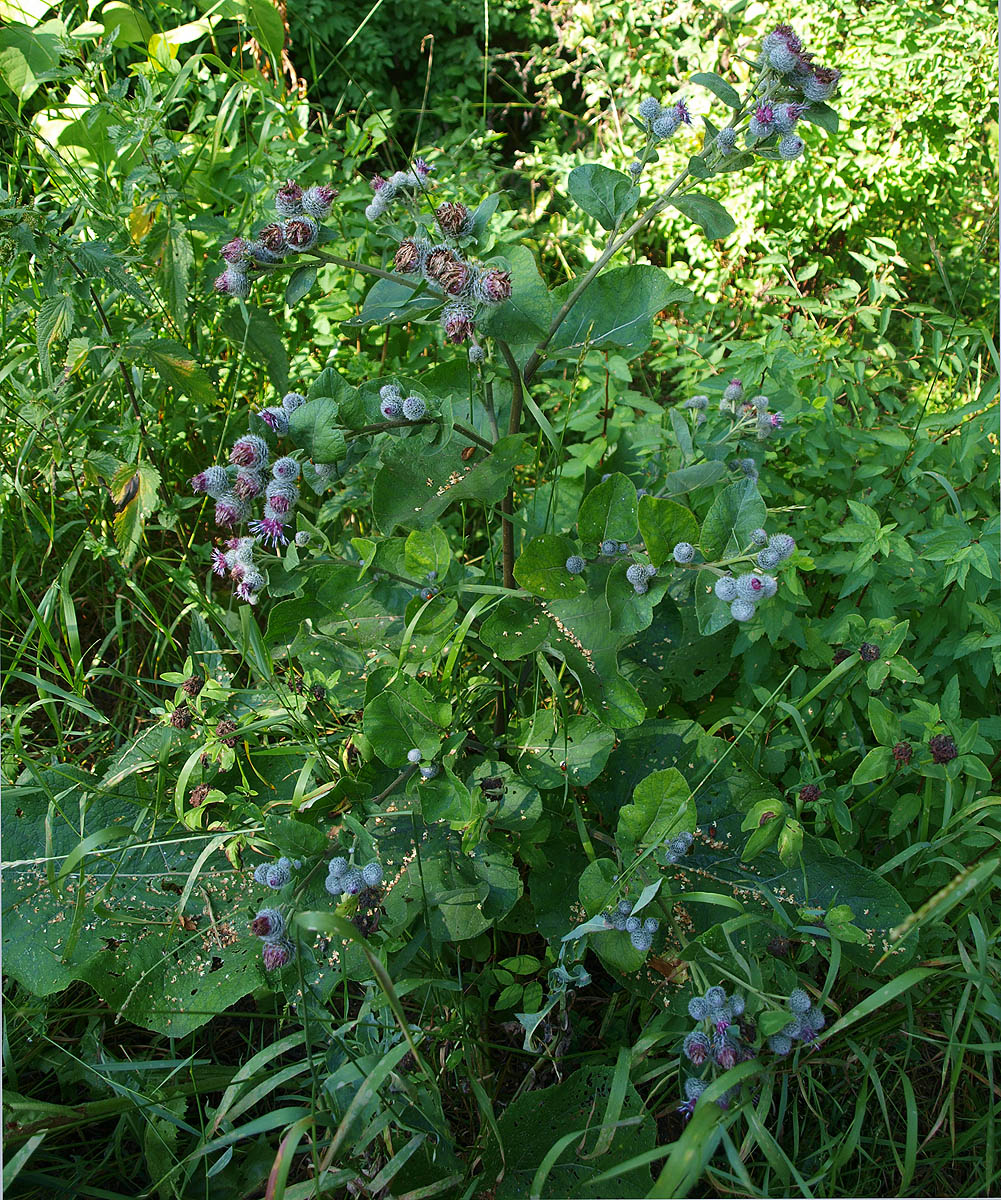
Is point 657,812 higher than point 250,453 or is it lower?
lower

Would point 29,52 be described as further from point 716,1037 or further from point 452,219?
point 716,1037

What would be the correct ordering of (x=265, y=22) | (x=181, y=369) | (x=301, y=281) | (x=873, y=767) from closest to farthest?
(x=301, y=281) < (x=873, y=767) < (x=181, y=369) < (x=265, y=22)

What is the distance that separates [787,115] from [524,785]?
3.89 feet

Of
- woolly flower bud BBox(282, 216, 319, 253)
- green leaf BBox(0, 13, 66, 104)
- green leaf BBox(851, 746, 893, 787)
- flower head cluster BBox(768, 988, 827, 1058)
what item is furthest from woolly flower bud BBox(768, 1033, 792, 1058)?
green leaf BBox(0, 13, 66, 104)

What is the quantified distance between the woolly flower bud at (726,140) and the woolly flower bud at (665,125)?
0.09 metres

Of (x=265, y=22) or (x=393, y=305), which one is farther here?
(x=265, y=22)

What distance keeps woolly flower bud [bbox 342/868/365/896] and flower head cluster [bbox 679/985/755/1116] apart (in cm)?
53

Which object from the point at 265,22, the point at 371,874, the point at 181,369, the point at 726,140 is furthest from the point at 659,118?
the point at 265,22

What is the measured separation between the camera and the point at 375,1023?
1466 millimetres

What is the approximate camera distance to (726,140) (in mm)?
1468

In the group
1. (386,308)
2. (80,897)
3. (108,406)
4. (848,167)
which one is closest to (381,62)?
(848,167)

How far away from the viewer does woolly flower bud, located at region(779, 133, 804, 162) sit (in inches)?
58.1

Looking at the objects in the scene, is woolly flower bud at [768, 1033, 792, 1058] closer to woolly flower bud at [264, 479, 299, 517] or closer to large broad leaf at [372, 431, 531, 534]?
large broad leaf at [372, 431, 531, 534]

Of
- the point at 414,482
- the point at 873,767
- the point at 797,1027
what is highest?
the point at 414,482
